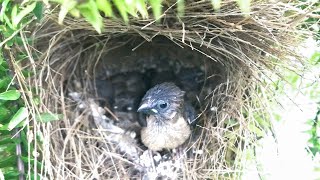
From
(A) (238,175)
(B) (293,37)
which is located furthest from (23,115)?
(B) (293,37)

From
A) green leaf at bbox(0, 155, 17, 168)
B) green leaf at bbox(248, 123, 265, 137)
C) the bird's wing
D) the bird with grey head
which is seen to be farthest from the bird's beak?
green leaf at bbox(0, 155, 17, 168)

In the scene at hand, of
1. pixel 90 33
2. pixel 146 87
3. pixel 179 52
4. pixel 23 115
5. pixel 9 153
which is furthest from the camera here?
pixel 146 87

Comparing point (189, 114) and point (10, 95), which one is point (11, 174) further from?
point (189, 114)

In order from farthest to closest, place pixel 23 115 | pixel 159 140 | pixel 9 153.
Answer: pixel 159 140 → pixel 9 153 → pixel 23 115

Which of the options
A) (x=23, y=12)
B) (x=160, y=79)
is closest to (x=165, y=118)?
(x=160, y=79)

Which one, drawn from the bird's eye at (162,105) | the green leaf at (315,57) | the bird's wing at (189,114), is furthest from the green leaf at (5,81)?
the green leaf at (315,57)

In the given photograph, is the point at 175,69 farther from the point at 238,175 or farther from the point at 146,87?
the point at 238,175

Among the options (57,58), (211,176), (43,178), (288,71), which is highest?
(57,58)
